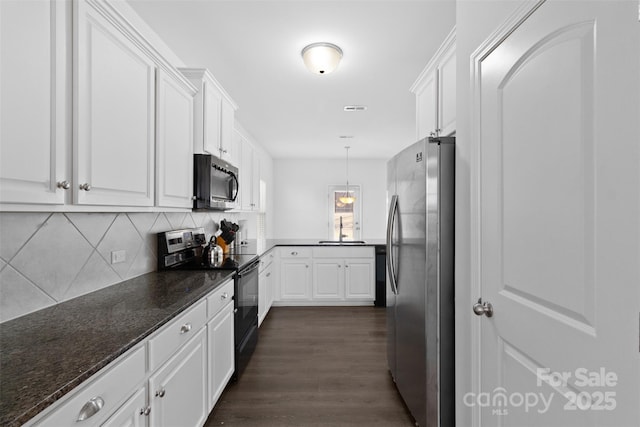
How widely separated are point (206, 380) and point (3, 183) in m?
1.40

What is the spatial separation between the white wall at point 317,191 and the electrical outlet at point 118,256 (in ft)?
17.1

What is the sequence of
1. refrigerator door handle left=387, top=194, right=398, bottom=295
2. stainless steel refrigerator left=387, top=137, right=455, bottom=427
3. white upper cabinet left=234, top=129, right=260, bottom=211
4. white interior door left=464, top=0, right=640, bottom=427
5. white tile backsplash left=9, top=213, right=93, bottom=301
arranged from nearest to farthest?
1. white interior door left=464, top=0, right=640, bottom=427
2. white tile backsplash left=9, top=213, right=93, bottom=301
3. stainless steel refrigerator left=387, top=137, right=455, bottom=427
4. refrigerator door handle left=387, top=194, right=398, bottom=295
5. white upper cabinet left=234, top=129, right=260, bottom=211

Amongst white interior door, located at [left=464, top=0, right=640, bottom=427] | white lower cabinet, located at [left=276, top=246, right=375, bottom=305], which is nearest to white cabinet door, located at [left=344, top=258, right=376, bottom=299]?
white lower cabinet, located at [left=276, top=246, right=375, bottom=305]

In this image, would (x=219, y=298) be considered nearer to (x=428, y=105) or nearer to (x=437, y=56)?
(x=428, y=105)

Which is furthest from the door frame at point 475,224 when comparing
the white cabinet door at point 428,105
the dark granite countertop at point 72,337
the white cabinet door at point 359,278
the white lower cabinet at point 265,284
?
the white cabinet door at point 359,278

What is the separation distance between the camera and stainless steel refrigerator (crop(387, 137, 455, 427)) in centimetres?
163

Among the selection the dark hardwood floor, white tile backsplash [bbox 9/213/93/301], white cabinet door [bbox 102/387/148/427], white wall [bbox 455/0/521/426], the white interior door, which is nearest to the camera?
the white interior door

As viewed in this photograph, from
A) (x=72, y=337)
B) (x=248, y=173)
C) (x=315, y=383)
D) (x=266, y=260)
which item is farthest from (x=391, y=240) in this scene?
(x=248, y=173)

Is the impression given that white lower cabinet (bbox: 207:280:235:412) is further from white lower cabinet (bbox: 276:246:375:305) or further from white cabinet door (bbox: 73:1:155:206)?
white lower cabinet (bbox: 276:246:375:305)

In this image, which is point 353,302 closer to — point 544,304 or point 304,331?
point 304,331

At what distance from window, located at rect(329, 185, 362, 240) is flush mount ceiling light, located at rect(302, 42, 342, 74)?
192 inches

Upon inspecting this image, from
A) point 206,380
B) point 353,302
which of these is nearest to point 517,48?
point 206,380

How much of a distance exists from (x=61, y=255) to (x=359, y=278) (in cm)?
363

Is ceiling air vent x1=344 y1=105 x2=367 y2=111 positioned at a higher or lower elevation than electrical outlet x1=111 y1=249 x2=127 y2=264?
higher
